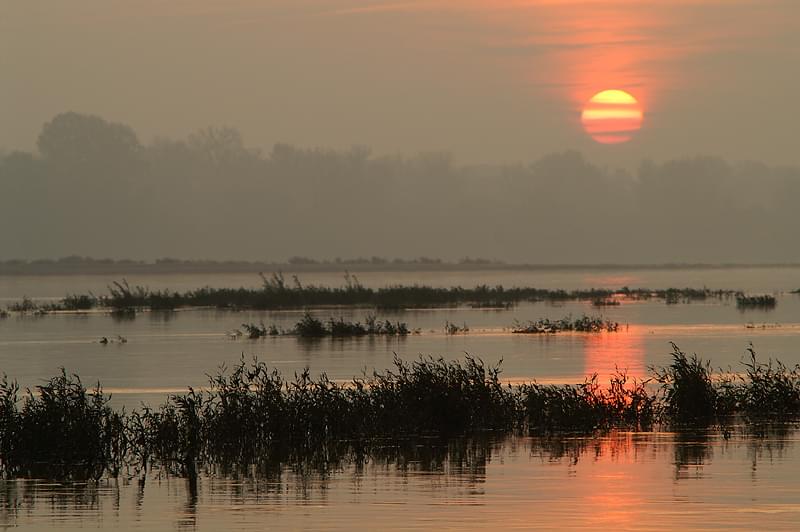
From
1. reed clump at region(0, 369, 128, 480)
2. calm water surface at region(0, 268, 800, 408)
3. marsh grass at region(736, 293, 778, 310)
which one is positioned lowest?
reed clump at region(0, 369, 128, 480)

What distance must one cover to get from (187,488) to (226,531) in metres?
3.39

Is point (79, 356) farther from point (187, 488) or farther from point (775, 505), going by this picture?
point (775, 505)

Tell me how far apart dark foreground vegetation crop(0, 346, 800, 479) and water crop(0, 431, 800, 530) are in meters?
1.55

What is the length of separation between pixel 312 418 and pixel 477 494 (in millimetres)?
5955

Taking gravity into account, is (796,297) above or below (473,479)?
above

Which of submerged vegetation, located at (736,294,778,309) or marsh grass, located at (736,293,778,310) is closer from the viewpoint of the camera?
marsh grass, located at (736,293,778,310)

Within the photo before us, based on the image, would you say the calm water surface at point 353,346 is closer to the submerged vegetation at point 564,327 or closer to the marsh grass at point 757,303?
the submerged vegetation at point 564,327

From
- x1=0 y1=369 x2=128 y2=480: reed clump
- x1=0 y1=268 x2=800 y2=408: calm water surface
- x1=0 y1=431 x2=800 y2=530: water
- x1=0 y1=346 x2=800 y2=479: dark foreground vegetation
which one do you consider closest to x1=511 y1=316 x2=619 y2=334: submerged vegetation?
x1=0 y1=268 x2=800 y2=408: calm water surface

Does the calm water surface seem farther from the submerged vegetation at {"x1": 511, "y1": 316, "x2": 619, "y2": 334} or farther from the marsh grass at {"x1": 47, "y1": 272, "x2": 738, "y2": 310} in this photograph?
the marsh grass at {"x1": 47, "y1": 272, "x2": 738, "y2": 310}

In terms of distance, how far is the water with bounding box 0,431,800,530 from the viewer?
16.9m

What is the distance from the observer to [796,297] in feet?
339

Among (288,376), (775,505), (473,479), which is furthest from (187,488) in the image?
(288,376)

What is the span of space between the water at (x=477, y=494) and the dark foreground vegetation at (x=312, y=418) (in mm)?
1548

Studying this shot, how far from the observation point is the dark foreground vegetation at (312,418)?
2211 centimetres
